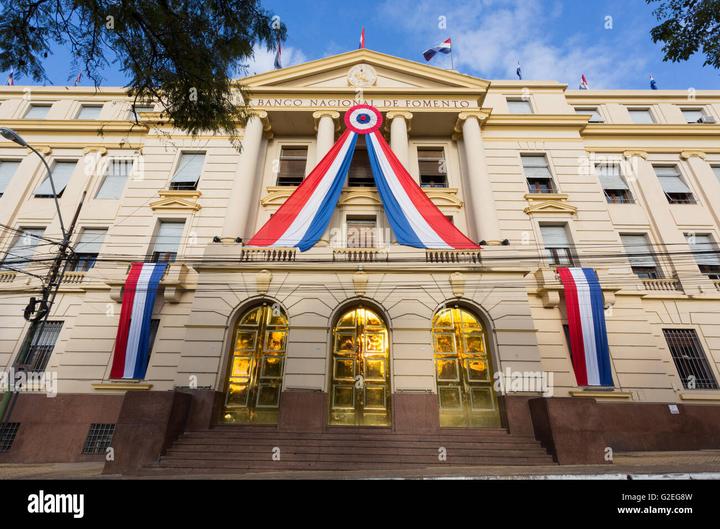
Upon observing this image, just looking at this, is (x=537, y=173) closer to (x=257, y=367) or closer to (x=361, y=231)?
(x=361, y=231)

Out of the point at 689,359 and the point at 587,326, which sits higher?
the point at 587,326

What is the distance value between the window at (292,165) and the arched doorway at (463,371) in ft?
31.6

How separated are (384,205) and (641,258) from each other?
12242 millimetres

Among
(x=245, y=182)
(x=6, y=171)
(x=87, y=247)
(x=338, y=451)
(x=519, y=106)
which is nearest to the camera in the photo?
(x=338, y=451)

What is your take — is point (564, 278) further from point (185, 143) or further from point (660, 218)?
point (185, 143)

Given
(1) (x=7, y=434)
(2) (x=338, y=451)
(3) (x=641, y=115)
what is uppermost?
(3) (x=641, y=115)

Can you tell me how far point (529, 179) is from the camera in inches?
667

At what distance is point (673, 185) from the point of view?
17.5 meters

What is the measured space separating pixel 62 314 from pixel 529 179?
2168 cm

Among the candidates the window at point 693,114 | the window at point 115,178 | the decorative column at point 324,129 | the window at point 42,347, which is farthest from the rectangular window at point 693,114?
the window at point 42,347

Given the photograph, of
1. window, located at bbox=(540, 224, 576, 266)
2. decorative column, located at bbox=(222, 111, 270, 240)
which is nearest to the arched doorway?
window, located at bbox=(540, 224, 576, 266)

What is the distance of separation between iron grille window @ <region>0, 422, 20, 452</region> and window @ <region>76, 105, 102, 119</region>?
52.2ft

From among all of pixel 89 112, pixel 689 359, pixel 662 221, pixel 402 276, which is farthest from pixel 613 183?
pixel 89 112

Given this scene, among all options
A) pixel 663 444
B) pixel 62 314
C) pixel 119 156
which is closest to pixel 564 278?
pixel 663 444
